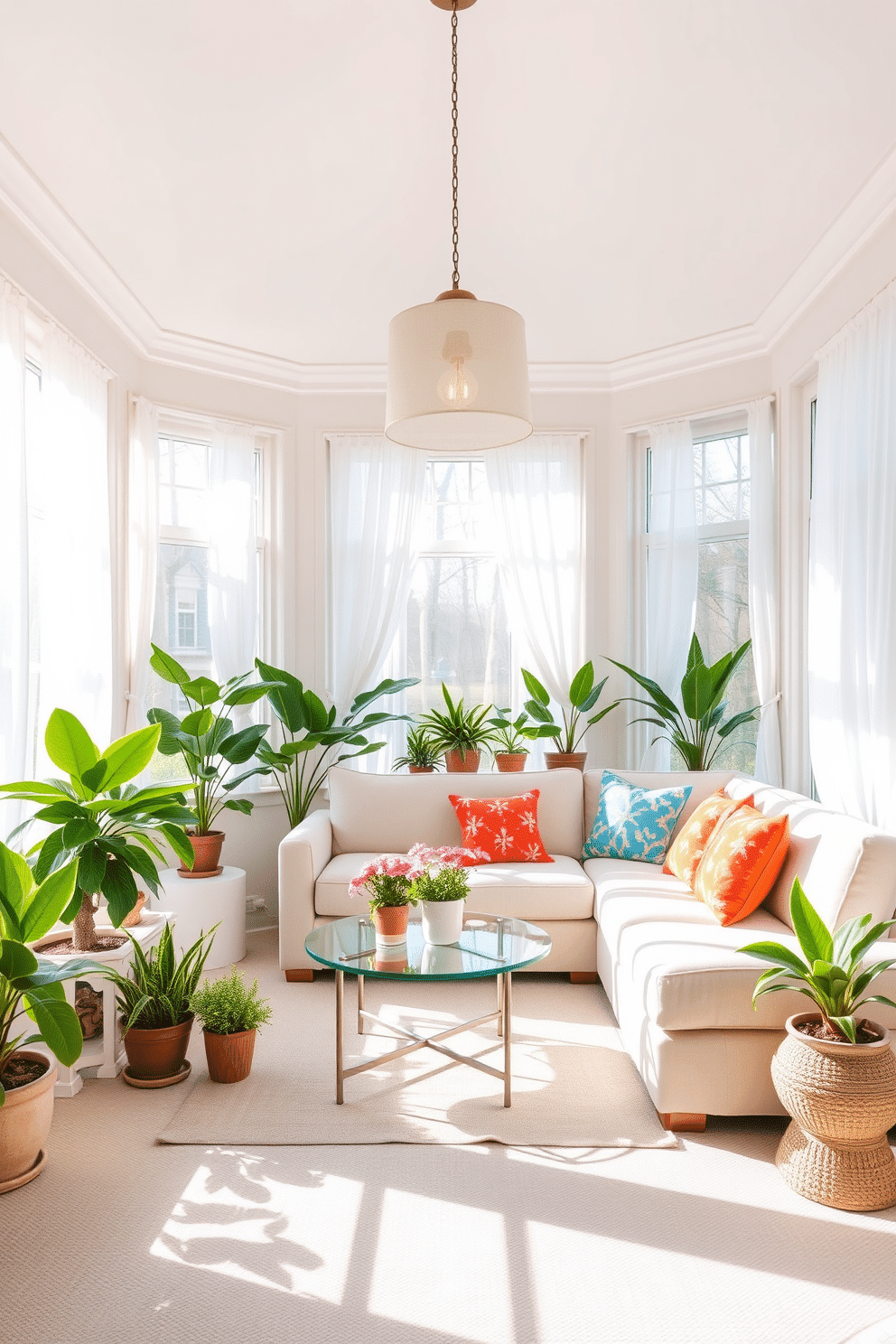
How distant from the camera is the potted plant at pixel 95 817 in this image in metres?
2.64

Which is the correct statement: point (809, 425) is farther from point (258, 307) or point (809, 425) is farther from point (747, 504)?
Result: point (258, 307)

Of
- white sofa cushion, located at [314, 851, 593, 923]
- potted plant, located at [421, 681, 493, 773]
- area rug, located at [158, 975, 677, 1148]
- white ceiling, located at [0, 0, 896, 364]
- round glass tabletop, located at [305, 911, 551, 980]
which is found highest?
white ceiling, located at [0, 0, 896, 364]

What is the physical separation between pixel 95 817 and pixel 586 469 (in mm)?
3439

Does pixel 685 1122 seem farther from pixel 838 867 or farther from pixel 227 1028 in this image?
pixel 227 1028

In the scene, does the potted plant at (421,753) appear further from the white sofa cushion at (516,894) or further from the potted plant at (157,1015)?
the potted plant at (157,1015)

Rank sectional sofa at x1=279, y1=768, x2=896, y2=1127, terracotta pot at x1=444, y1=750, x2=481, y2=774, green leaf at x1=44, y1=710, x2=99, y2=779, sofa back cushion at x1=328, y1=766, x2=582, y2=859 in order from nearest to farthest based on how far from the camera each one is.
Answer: sectional sofa at x1=279, y1=768, x2=896, y2=1127 → green leaf at x1=44, y1=710, x2=99, y2=779 → sofa back cushion at x1=328, y1=766, x2=582, y2=859 → terracotta pot at x1=444, y1=750, x2=481, y2=774

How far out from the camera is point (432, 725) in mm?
4922

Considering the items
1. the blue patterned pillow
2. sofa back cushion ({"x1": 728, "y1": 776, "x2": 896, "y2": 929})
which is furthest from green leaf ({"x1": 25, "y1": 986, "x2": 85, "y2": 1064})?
the blue patterned pillow

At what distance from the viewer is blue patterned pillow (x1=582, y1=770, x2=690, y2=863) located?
13.1ft

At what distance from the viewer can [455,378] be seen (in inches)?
93.4

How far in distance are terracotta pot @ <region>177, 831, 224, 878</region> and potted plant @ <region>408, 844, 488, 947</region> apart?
1.51 metres

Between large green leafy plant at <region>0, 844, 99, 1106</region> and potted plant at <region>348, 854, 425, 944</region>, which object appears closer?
large green leafy plant at <region>0, 844, 99, 1106</region>

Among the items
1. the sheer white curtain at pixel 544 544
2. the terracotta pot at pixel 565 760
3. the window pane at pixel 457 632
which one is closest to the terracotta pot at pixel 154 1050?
the terracotta pot at pixel 565 760

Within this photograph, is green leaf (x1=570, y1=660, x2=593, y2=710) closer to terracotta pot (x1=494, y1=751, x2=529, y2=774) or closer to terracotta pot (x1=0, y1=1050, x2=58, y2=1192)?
terracotta pot (x1=494, y1=751, x2=529, y2=774)
